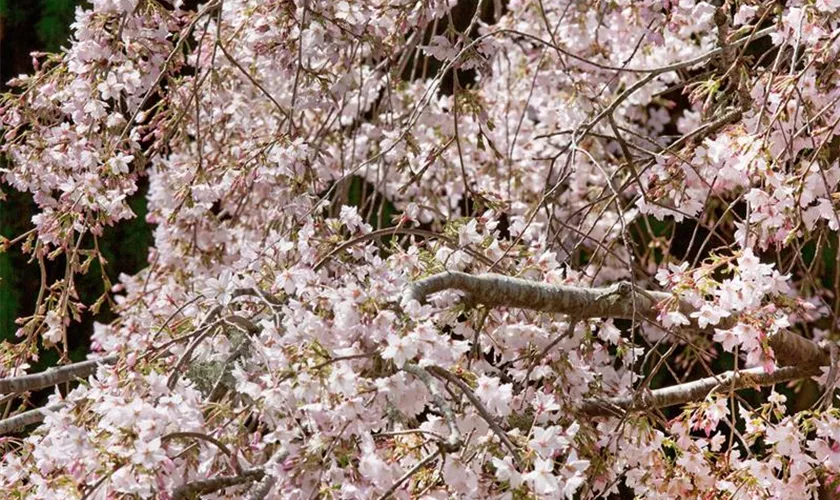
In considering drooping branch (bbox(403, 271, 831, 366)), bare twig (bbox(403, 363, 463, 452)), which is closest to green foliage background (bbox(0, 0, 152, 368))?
drooping branch (bbox(403, 271, 831, 366))

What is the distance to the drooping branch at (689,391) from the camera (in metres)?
2.20

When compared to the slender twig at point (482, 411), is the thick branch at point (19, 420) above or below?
below

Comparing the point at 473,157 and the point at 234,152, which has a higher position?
the point at 234,152

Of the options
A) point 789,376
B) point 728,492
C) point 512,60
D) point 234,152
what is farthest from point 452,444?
point 512,60

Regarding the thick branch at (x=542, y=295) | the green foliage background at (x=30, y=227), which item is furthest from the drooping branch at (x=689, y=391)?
the green foliage background at (x=30, y=227)

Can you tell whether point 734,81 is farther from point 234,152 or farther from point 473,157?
point 473,157

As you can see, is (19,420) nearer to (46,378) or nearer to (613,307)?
(46,378)

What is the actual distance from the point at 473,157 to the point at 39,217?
1.97 metres

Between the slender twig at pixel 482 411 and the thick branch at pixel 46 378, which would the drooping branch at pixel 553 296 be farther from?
the thick branch at pixel 46 378

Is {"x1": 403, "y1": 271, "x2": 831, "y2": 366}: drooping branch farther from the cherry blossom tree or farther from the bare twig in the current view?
the bare twig

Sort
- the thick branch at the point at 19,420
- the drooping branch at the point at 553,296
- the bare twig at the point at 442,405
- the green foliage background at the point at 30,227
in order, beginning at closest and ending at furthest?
the bare twig at the point at 442,405 < the drooping branch at the point at 553,296 < the thick branch at the point at 19,420 < the green foliage background at the point at 30,227

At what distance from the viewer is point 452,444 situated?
1506 millimetres

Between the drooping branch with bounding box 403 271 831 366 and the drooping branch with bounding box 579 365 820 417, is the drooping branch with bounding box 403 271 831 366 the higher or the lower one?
the higher one

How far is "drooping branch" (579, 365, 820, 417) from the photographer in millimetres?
2195
